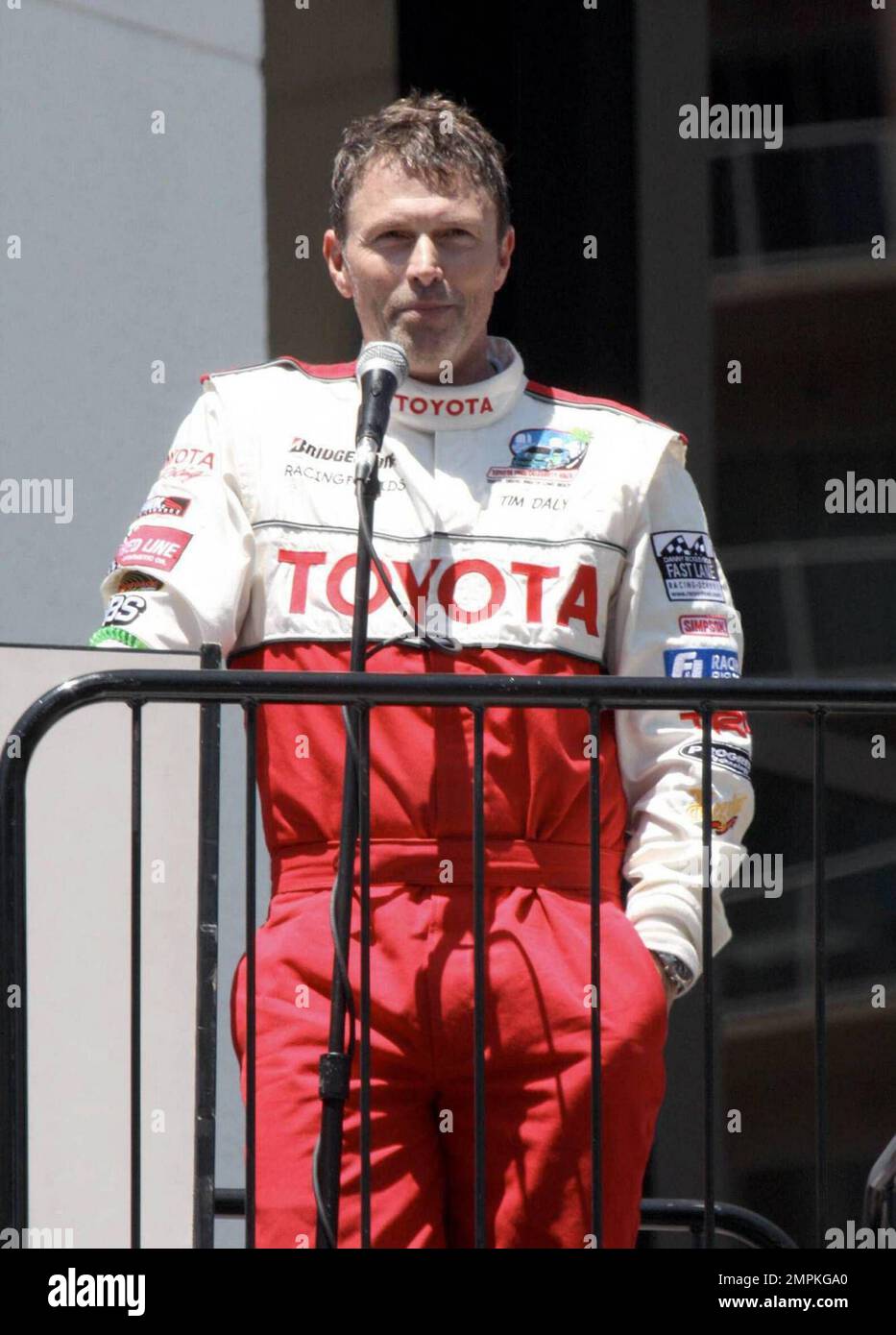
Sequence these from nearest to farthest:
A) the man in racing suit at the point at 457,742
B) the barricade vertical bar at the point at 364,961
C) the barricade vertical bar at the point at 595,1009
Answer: the barricade vertical bar at the point at 364,961
the barricade vertical bar at the point at 595,1009
the man in racing suit at the point at 457,742

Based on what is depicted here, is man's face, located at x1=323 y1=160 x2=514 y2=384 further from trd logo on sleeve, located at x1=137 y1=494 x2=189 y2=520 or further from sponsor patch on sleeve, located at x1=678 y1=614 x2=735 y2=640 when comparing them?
sponsor patch on sleeve, located at x1=678 y1=614 x2=735 y2=640

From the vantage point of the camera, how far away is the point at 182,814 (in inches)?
126

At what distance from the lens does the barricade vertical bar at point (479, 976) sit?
10.2 ft

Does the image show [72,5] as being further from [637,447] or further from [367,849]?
[367,849]

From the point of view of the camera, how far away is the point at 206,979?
3.18 metres

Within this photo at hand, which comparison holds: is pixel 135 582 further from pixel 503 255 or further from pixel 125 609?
pixel 503 255

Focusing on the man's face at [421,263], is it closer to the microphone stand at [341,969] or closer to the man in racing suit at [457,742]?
the man in racing suit at [457,742]

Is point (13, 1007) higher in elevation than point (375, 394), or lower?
lower

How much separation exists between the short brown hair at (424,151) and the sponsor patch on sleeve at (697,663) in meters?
0.71

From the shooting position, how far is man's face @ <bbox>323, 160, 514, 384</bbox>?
11.5 feet

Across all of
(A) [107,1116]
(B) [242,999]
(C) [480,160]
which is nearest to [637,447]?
(C) [480,160]

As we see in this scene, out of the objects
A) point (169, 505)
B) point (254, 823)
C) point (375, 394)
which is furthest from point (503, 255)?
point (254, 823)

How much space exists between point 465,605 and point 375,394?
37cm

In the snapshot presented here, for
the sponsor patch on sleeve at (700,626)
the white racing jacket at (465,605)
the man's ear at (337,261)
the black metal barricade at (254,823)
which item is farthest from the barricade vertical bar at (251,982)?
the man's ear at (337,261)
